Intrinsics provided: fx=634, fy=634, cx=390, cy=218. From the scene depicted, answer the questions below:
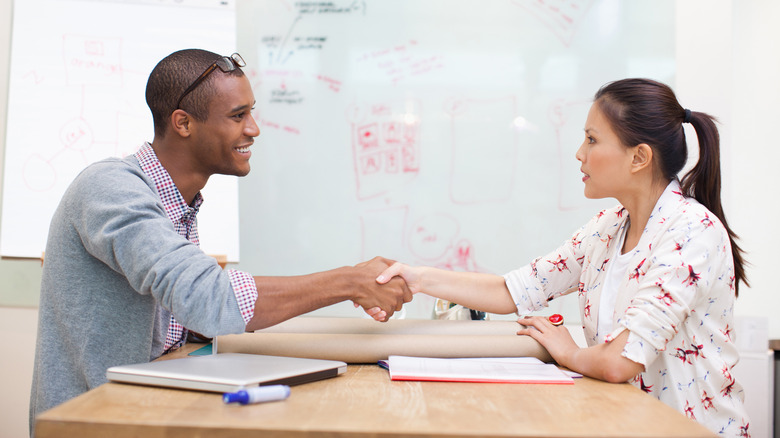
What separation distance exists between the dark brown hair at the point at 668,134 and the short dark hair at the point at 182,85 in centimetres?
93

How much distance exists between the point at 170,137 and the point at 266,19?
1.33 metres

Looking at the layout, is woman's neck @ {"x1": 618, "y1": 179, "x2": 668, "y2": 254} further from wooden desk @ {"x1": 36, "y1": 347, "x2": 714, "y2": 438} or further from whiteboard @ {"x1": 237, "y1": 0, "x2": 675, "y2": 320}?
Answer: whiteboard @ {"x1": 237, "y1": 0, "x2": 675, "y2": 320}

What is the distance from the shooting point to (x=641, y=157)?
4.63ft

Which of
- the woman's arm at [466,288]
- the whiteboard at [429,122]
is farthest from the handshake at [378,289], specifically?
the whiteboard at [429,122]

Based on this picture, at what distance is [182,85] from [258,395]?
0.86 meters

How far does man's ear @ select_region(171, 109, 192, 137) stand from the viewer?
144 centimetres

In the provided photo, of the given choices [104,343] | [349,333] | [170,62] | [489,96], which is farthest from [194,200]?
[489,96]

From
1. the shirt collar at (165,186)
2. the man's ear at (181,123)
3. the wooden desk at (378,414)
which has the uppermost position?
the man's ear at (181,123)

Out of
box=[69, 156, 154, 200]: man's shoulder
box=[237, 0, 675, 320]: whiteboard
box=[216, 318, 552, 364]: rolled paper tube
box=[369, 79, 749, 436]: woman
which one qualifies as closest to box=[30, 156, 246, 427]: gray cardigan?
box=[69, 156, 154, 200]: man's shoulder

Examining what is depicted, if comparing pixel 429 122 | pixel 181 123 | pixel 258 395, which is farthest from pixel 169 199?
pixel 429 122

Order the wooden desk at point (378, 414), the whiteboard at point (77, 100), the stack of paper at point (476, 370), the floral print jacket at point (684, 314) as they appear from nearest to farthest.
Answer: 1. the wooden desk at point (378, 414)
2. the stack of paper at point (476, 370)
3. the floral print jacket at point (684, 314)
4. the whiteboard at point (77, 100)

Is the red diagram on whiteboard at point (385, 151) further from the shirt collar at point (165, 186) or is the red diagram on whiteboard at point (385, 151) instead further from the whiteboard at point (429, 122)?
the shirt collar at point (165, 186)

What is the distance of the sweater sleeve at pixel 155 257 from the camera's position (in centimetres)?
105

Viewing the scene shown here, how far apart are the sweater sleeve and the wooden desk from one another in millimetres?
162
